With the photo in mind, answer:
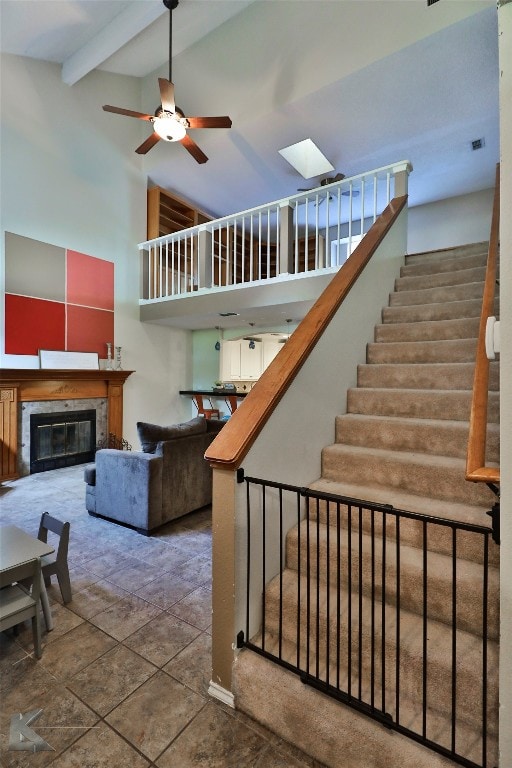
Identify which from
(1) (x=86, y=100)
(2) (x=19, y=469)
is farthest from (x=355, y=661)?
(1) (x=86, y=100)

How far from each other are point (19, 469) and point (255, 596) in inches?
181

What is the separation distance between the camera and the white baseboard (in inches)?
58.9

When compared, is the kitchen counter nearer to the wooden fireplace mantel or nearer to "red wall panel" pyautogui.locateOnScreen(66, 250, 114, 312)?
the wooden fireplace mantel

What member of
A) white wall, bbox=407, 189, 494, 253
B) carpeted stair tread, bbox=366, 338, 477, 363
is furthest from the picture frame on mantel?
white wall, bbox=407, 189, 494, 253

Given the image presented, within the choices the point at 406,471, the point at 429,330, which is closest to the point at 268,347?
the point at 429,330

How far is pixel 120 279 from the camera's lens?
6.29 meters

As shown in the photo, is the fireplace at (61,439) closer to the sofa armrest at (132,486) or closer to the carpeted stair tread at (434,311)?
the sofa armrest at (132,486)

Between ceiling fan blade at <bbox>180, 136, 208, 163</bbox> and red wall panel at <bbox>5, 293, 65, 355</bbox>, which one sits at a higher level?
ceiling fan blade at <bbox>180, 136, 208, 163</bbox>

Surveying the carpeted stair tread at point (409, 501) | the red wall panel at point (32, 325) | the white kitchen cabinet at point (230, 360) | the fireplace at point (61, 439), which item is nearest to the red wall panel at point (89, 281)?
the red wall panel at point (32, 325)

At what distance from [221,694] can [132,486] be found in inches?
75.7

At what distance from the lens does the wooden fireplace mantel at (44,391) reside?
4695 millimetres

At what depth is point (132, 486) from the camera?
3.14 m

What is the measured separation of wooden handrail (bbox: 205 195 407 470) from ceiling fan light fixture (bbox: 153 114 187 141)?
2657 mm

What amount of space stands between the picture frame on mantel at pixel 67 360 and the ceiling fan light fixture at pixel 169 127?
3276 mm
